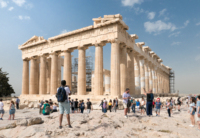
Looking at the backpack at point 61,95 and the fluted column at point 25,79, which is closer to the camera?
the backpack at point 61,95

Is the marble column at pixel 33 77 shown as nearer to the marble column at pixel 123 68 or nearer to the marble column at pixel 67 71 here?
the marble column at pixel 67 71

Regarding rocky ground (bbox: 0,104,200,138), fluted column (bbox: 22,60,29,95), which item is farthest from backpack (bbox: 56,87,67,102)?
fluted column (bbox: 22,60,29,95)

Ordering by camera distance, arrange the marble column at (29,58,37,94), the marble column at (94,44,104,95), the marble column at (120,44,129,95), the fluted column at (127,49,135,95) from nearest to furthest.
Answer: the marble column at (94,44,104,95) < the marble column at (120,44,129,95) < the fluted column at (127,49,135,95) < the marble column at (29,58,37,94)

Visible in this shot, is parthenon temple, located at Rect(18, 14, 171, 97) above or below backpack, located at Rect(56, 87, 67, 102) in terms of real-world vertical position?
above

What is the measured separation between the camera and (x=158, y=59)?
1877 inches

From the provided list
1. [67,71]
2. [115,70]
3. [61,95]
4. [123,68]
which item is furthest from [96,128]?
[67,71]

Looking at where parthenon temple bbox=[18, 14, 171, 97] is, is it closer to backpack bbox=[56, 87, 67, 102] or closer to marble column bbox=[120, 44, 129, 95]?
marble column bbox=[120, 44, 129, 95]

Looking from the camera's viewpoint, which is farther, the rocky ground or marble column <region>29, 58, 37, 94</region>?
marble column <region>29, 58, 37, 94</region>

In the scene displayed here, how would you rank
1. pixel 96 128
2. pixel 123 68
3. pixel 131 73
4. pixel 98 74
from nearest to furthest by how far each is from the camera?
pixel 96 128 → pixel 98 74 → pixel 123 68 → pixel 131 73

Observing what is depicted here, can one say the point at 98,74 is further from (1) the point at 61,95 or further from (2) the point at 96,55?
(1) the point at 61,95

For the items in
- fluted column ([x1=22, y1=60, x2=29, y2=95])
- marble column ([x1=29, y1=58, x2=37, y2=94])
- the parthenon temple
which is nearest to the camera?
the parthenon temple

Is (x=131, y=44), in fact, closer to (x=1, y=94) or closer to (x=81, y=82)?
(x=81, y=82)

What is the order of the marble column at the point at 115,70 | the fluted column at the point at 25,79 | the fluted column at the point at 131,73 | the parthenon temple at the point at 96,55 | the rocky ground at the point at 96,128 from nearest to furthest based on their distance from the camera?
the rocky ground at the point at 96,128
the marble column at the point at 115,70
the parthenon temple at the point at 96,55
the fluted column at the point at 131,73
the fluted column at the point at 25,79

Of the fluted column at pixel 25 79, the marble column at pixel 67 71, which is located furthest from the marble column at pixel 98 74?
Answer: the fluted column at pixel 25 79
